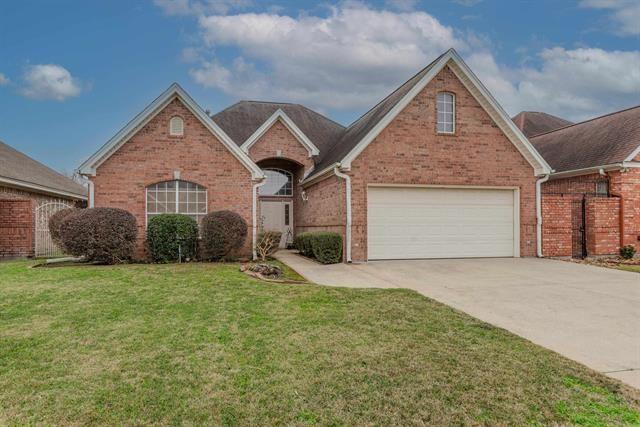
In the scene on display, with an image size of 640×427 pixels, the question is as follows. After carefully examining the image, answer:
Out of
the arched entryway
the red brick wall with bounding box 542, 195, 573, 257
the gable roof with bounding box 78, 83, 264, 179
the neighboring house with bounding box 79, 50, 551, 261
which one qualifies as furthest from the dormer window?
the red brick wall with bounding box 542, 195, 573, 257

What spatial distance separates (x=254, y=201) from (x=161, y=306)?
796cm

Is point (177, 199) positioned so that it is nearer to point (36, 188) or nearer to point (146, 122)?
point (146, 122)

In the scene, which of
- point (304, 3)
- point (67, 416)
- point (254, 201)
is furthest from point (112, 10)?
point (67, 416)

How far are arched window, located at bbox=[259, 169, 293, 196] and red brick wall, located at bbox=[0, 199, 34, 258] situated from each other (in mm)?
9987

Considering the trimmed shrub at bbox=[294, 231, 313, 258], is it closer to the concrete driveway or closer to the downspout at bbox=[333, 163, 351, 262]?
the concrete driveway

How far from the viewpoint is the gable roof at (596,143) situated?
15641 mm

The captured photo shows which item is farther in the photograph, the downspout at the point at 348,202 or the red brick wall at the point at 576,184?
the red brick wall at the point at 576,184

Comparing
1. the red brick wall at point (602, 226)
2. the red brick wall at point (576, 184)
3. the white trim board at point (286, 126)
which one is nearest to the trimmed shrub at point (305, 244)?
the white trim board at point (286, 126)

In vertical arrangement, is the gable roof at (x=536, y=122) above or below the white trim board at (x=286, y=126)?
above

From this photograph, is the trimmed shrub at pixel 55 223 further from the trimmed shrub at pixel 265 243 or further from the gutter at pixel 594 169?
the gutter at pixel 594 169

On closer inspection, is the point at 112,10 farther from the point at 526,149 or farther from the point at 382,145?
the point at 526,149

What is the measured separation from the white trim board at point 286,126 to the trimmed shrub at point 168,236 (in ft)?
22.5

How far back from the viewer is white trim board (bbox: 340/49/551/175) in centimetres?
1320

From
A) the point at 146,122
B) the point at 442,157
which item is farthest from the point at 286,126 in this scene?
the point at 442,157
